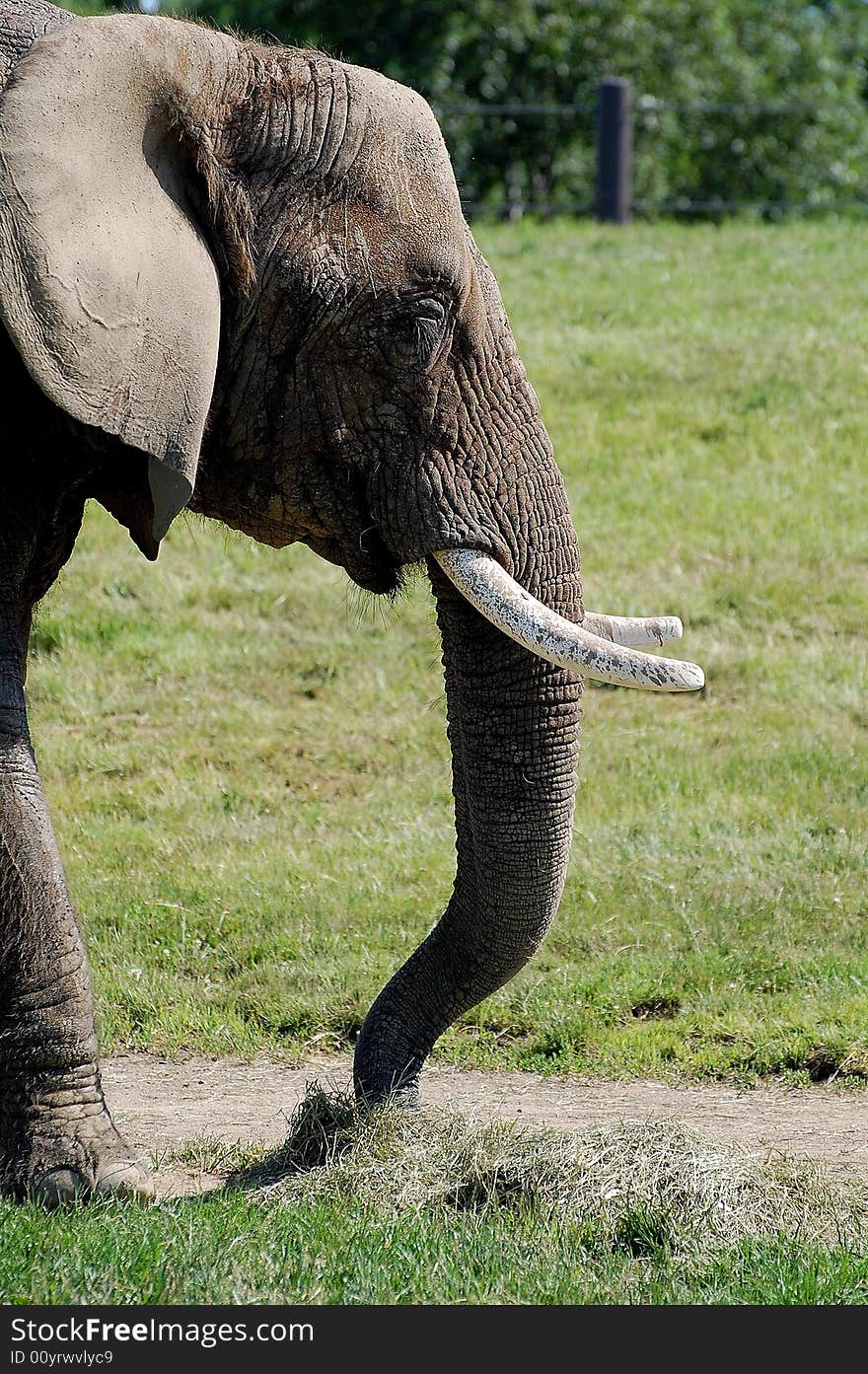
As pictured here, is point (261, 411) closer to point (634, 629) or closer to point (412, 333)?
point (412, 333)

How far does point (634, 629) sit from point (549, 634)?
12.0 inches

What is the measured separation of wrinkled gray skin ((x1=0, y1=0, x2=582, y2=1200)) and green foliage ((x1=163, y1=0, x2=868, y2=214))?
18.8m

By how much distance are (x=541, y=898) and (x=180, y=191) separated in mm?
1864

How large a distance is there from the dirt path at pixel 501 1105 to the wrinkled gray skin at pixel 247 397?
985 millimetres

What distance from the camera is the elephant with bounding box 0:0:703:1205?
421 cm

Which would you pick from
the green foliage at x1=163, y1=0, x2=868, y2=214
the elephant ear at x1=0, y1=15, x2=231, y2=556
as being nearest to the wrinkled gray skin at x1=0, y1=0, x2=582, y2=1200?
the elephant ear at x1=0, y1=15, x2=231, y2=556

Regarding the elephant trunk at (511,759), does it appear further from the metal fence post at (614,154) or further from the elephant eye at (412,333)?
the metal fence post at (614,154)

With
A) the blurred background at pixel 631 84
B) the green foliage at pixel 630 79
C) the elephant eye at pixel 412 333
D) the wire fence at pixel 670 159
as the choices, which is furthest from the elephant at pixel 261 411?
the wire fence at pixel 670 159

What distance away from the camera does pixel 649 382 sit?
12555mm

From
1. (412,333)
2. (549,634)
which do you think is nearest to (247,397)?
(412,333)

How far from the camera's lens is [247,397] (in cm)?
460

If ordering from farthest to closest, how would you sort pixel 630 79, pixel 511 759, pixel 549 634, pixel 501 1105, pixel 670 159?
pixel 670 159 → pixel 630 79 → pixel 501 1105 → pixel 511 759 → pixel 549 634

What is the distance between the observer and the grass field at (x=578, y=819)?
4.38 m

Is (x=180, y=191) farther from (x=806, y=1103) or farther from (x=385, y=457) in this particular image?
(x=806, y=1103)
